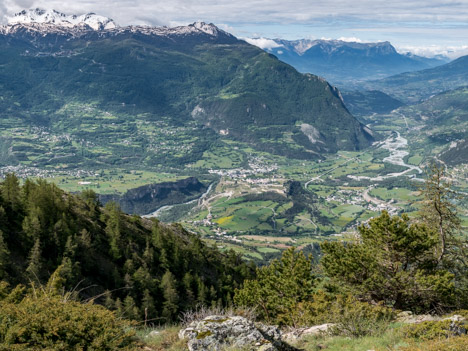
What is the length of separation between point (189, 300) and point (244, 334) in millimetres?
38706

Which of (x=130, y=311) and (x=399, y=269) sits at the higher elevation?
(x=399, y=269)

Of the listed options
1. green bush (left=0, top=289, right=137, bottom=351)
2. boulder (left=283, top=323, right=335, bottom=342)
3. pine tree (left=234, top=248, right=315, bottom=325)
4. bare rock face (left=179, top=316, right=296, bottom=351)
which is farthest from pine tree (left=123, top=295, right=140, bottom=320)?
green bush (left=0, top=289, right=137, bottom=351)

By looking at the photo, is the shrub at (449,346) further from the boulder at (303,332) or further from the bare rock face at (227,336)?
the boulder at (303,332)

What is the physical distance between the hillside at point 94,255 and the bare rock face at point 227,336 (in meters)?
17.3

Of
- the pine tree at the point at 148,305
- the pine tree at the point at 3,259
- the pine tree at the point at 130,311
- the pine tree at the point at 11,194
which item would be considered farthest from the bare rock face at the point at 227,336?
the pine tree at the point at 11,194

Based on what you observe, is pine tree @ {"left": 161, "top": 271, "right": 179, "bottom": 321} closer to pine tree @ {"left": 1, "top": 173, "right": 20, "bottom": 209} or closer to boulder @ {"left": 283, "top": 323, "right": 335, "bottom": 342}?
pine tree @ {"left": 1, "top": 173, "right": 20, "bottom": 209}

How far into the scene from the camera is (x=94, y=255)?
44531 mm

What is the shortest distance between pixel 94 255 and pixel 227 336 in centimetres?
3521

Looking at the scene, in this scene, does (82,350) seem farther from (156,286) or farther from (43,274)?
(156,286)

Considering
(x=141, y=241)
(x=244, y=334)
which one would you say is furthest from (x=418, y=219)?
(x=141, y=241)

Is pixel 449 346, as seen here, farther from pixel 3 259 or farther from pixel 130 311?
pixel 3 259

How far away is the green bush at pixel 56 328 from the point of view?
38.1ft

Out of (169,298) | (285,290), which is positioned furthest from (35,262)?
(285,290)

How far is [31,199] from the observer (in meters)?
43.1
